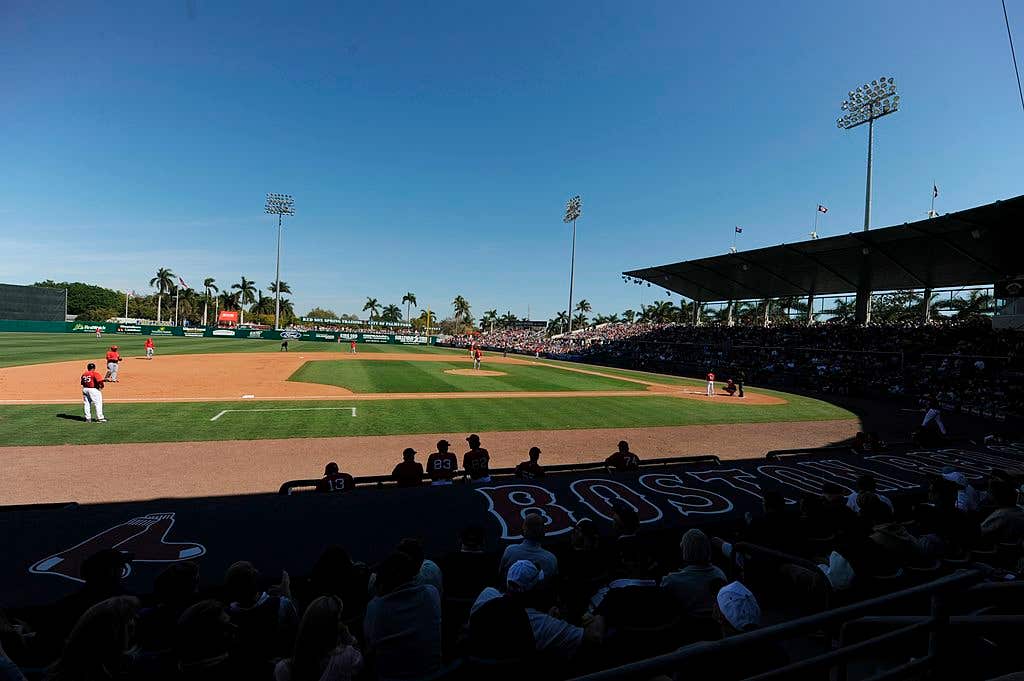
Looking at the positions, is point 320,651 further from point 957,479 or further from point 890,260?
point 890,260

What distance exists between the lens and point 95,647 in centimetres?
236

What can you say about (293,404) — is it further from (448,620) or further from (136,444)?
(448,620)

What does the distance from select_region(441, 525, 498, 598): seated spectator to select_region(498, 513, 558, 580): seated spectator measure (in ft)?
0.73

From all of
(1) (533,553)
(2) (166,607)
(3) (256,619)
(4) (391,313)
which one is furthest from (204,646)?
(4) (391,313)

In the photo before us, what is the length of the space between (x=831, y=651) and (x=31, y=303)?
11583cm

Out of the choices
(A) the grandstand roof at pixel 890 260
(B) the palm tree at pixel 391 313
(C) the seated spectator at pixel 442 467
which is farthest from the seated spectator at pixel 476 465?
(B) the palm tree at pixel 391 313

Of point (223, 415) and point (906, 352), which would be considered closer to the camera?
point (223, 415)

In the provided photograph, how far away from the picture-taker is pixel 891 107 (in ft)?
125

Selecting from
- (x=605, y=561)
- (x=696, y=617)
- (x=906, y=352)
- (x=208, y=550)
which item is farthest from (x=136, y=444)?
(x=906, y=352)

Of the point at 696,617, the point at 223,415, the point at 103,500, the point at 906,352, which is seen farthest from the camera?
the point at 906,352

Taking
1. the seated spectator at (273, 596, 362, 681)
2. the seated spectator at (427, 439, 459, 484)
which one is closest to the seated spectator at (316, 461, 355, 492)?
the seated spectator at (427, 439, 459, 484)

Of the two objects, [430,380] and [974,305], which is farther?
[974,305]

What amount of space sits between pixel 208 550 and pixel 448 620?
115 inches

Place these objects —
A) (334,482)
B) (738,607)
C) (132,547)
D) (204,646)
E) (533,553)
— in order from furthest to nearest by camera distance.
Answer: (334,482) < (132,547) < (533,553) < (738,607) < (204,646)
